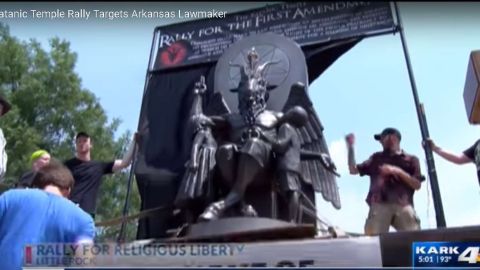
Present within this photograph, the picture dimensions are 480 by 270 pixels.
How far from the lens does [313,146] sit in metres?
5.11

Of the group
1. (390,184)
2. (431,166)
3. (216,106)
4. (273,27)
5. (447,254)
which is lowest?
(447,254)

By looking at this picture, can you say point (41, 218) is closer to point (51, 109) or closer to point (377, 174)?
point (377, 174)

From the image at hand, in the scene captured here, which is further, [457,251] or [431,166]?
[431,166]

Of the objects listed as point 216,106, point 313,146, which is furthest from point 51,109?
point 313,146

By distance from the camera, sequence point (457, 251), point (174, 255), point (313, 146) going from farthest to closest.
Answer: point (313, 146), point (457, 251), point (174, 255)

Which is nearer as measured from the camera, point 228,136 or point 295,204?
point 295,204

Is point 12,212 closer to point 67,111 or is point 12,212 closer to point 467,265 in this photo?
point 467,265

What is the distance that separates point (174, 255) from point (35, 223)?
62 centimetres

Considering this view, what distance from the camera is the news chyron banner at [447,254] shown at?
358cm

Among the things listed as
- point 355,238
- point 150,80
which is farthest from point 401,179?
point 150,80

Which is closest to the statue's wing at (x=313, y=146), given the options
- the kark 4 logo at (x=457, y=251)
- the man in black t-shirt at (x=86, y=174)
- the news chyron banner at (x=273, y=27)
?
the kark 4 logo at (x=457, y=251)

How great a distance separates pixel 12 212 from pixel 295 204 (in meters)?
2.45

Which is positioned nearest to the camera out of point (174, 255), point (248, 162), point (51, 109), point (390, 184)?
point (174, 255)

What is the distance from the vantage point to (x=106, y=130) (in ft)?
36.7
